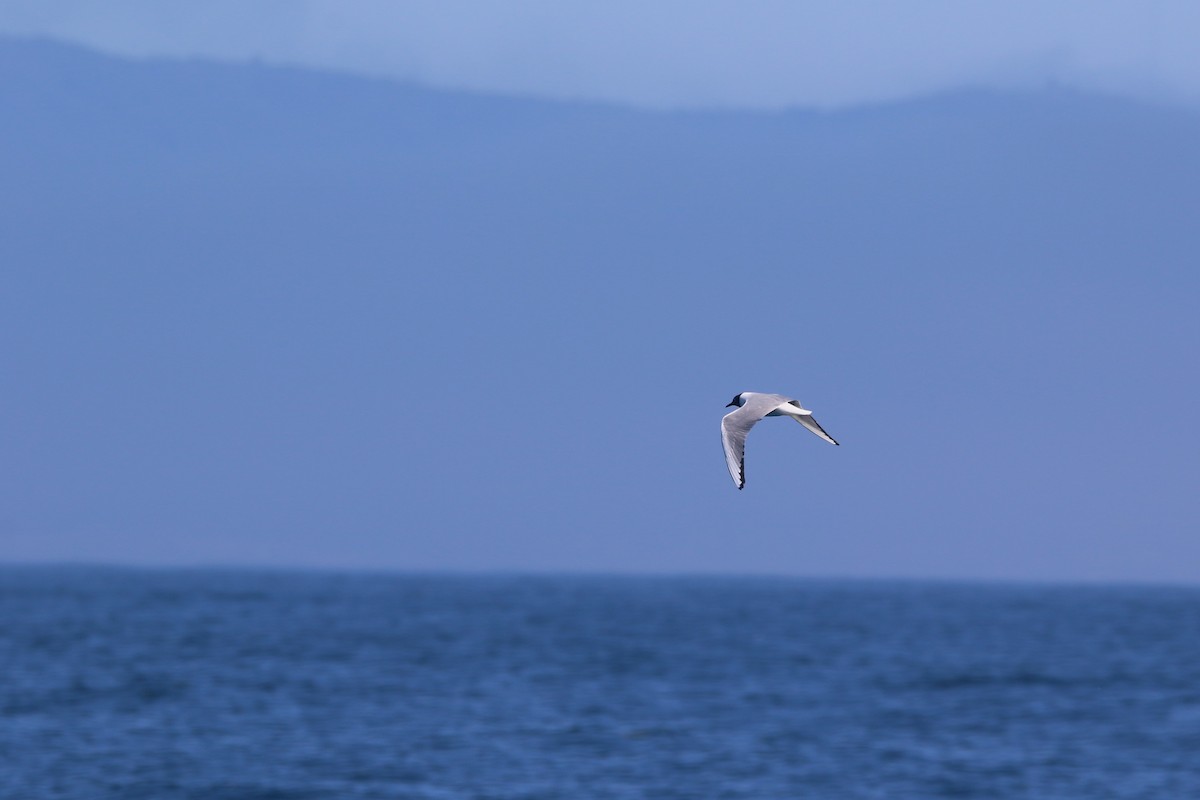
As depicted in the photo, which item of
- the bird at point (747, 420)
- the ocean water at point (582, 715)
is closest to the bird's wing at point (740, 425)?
the bird at point (747, 420)

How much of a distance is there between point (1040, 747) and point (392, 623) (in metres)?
64.5

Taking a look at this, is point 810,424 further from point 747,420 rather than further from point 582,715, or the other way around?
point 582,715

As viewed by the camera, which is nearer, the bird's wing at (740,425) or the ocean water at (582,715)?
the bird's wing at (740,425)

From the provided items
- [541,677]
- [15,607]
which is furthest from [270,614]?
[541,677]

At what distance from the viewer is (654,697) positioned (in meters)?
51.8

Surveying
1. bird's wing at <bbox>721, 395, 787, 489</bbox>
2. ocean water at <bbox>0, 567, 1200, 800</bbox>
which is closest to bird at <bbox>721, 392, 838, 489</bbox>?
bird's wing at <bbox>721, 395, 787, 489</bbox>

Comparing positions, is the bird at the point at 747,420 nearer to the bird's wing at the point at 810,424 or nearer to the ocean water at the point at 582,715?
the bird's wing at the point at 810,424

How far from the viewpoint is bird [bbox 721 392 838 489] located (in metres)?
12.7

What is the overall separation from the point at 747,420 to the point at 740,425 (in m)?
0.09

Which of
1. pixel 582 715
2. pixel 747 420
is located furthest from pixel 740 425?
pixel 582 715

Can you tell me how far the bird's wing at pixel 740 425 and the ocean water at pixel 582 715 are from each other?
21.4m

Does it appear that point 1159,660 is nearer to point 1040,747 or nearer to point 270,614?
point 1040,747

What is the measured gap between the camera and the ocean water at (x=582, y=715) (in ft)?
116

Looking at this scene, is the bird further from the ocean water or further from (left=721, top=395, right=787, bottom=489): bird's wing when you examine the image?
the ocean water
